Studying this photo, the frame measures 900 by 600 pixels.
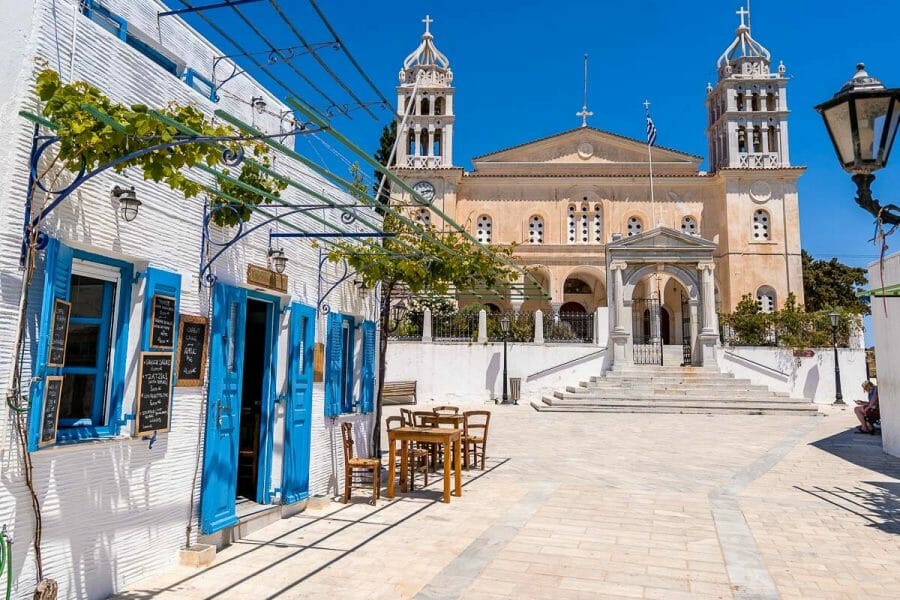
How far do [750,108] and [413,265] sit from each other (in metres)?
33.3

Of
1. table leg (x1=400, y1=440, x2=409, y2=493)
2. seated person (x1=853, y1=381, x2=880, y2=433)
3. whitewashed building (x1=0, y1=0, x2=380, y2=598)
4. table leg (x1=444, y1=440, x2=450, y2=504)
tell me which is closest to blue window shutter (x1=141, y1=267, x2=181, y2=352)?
whitewashed building (x1=0, y1=0, x2=380, y2=598)

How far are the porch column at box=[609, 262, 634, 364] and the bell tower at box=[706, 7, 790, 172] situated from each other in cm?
1578

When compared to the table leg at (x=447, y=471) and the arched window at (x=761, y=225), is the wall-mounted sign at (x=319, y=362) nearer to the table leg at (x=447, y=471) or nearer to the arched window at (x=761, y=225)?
the table leg at (x=447, y=471)

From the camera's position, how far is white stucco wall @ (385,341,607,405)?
2134 cm

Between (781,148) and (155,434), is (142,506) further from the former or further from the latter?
(781,148)

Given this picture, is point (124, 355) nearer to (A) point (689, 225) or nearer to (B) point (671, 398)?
(B) point (671, 398)

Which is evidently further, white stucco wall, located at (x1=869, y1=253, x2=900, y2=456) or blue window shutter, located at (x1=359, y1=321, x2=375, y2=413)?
white stucco wall, located at (x1=869, y1=253, x2=900, y2=456)

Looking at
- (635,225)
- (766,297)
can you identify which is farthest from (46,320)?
(766,297)

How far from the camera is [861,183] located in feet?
12.5

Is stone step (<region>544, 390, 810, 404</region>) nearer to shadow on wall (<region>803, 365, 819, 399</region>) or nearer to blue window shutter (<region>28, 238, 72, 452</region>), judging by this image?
shadow on wall (<region>803, 365, 819, 399</region>)

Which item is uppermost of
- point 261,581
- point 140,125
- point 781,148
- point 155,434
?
point 781,148

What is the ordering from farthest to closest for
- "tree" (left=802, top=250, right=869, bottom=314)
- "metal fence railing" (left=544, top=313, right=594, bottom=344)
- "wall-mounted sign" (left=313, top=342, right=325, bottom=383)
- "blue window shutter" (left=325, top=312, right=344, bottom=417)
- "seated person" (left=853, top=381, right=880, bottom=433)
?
"tree" (left=802, top=250, right=869, bottom=314) → "metal fence railing" (left=544, top=313, right=594, bottom=344) → "seated person" (left=853, top=381, right=880, bottom=433) → "blue window shutter" (left=325, top=312, right=344, bottom=417) → "wall-mounted sign" (left=313, top=342, right=325, bottom=383)

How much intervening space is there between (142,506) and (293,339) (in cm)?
232

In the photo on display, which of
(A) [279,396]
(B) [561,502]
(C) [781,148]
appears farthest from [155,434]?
(C) [781,148]
